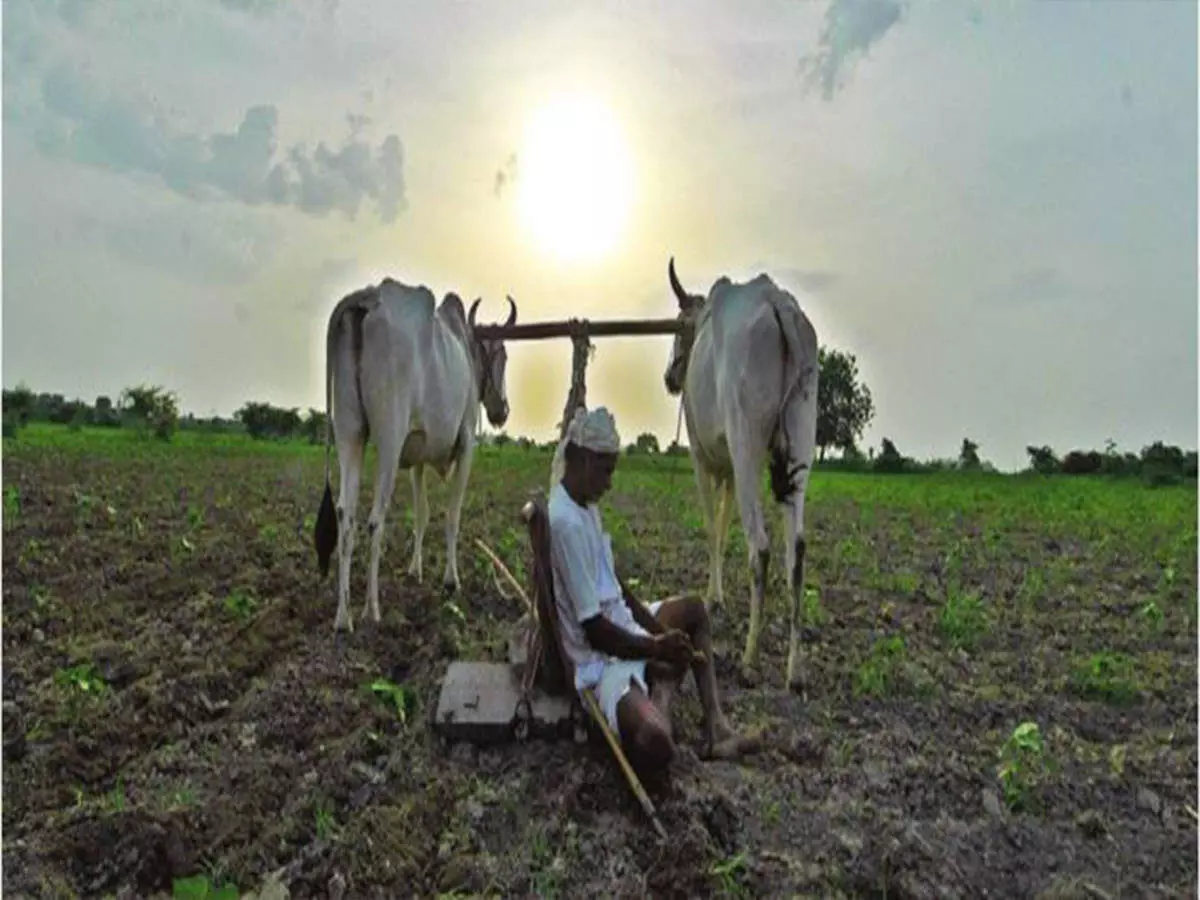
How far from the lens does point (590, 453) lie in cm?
500

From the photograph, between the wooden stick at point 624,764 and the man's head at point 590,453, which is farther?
the man's head at point 590,453

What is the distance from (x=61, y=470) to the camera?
19.7 meters

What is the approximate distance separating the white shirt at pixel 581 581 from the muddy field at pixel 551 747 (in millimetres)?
464

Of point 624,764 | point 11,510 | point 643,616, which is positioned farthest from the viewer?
point 11,510

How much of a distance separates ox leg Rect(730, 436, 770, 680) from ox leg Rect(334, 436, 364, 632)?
8.99 feet

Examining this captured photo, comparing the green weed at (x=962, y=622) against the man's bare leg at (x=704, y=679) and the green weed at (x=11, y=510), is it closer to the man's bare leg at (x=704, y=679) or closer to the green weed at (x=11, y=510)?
the man's bare leg at (x=704, y=679)

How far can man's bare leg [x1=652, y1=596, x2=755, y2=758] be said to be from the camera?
5.18 m

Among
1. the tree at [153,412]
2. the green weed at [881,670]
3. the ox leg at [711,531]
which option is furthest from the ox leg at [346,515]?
the tree at [153,412]

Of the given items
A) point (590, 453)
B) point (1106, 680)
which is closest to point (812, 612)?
point (1106, 680)

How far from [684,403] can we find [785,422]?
5.38ft

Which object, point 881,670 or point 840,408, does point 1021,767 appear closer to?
point 881,670

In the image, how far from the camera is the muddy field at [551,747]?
4234 millimetres

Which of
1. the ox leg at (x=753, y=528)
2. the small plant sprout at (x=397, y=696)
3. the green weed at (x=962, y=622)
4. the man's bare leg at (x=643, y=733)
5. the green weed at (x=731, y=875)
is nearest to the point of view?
the green weed at (x=731, y=875)

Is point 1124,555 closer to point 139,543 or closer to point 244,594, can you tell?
point 244,594
